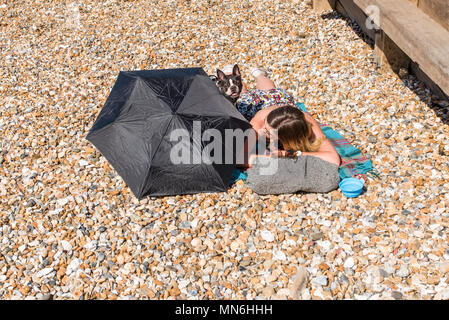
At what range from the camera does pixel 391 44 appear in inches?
241

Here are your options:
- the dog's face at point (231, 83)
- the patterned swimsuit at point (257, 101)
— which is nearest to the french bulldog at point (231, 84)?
the dog's face at point (231, 83)

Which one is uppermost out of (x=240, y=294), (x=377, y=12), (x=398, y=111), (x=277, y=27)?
(x=377, y=12)

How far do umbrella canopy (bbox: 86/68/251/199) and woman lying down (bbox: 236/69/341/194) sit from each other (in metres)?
0.31

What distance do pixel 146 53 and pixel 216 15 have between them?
180cm

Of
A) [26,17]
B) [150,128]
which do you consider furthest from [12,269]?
[26,17]

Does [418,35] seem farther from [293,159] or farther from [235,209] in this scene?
[235,209]

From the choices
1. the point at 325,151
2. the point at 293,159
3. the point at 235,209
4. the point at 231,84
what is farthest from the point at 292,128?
the point at 231,84

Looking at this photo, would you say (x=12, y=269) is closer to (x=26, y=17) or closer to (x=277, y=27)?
(x=277, y=27)

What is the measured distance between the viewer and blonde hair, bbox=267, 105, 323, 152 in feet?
15.2

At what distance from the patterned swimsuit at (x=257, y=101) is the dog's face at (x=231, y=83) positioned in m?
0.16

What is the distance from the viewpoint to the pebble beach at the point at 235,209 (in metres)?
3.77

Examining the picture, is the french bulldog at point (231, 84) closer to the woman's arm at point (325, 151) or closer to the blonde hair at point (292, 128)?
the blonde hair at point (292, 128)

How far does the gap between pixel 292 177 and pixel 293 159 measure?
0.23m

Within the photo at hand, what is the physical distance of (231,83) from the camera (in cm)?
563
